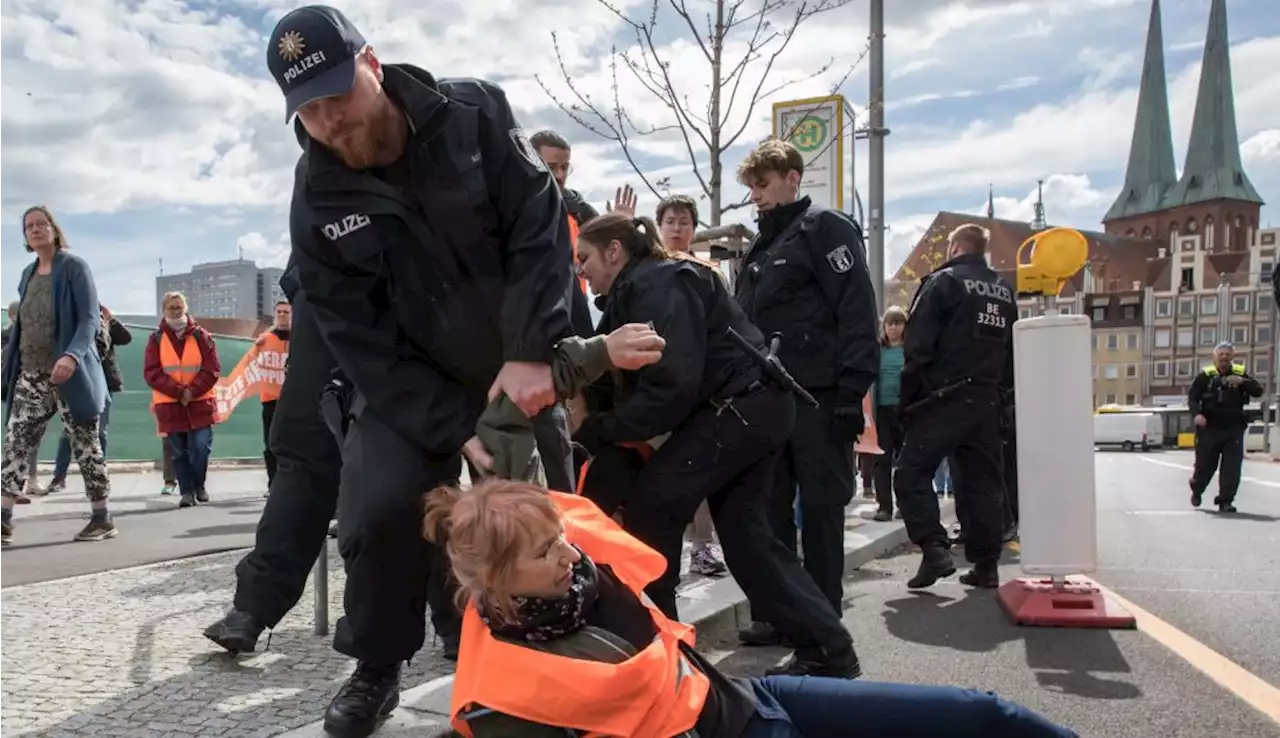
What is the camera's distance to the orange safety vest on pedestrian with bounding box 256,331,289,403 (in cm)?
811

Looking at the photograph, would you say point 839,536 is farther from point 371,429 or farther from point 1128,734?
point 371,429

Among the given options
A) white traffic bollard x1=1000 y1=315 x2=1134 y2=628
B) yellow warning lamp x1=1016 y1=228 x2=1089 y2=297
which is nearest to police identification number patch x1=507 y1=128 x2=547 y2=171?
white traffic bollard x1=1000 y1=315 x2=1134 y2=628

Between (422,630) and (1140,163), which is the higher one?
(1140,163)

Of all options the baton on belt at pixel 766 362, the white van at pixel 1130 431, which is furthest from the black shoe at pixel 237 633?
the white van at pixel 1130 431

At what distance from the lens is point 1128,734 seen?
3.22 m

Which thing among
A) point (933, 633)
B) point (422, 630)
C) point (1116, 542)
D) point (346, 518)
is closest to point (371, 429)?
point (346, 518)

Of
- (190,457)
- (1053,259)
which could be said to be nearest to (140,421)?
(190,457)

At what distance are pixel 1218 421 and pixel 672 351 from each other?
11.6m

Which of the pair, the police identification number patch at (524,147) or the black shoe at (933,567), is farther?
the black shoe at (933,567)

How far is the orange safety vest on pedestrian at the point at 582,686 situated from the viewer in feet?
6.57

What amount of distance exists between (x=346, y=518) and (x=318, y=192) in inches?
34.2

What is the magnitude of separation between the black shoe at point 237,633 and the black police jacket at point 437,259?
1332mm

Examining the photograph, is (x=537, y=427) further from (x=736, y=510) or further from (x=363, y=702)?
(x=736, y=510)

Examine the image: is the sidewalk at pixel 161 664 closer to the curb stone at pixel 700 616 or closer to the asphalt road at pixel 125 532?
the curb stone at pixel 700 616
